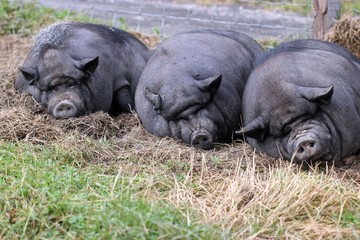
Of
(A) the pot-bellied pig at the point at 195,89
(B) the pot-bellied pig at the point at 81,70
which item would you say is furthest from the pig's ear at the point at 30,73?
(A) the pot-bellied pig at the point at 195,89

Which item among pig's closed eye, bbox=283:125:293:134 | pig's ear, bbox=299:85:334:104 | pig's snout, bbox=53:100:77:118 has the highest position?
pig's ear, bbox=299:85:334:104

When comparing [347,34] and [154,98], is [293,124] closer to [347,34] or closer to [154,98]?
[154,98]

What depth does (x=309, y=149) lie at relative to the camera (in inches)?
239

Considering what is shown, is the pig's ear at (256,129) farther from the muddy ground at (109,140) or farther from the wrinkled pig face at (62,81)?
the wrinkled pig face at (62,81)

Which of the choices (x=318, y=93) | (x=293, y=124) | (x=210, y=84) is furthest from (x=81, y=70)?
(x=318, y=93)

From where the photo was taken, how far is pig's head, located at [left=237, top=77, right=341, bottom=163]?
609cm

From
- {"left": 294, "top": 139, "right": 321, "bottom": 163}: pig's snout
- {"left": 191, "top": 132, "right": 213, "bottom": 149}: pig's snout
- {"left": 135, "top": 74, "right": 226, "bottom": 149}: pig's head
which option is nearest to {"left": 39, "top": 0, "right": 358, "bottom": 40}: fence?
{"left": 135, "top": 74, "right": 226, "bottom": 149}: pig's head

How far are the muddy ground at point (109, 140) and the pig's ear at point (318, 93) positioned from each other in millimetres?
545

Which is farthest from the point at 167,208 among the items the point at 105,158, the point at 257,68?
the point at 257,68

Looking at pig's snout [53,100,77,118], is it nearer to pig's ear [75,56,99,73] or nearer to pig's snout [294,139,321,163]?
pig's ear [75,56,99,73]

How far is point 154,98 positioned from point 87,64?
951mm

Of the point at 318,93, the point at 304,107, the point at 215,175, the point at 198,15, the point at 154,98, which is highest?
the point at 318,93

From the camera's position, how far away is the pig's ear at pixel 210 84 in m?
6.76

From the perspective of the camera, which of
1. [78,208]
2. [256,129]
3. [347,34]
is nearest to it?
[78,208]
